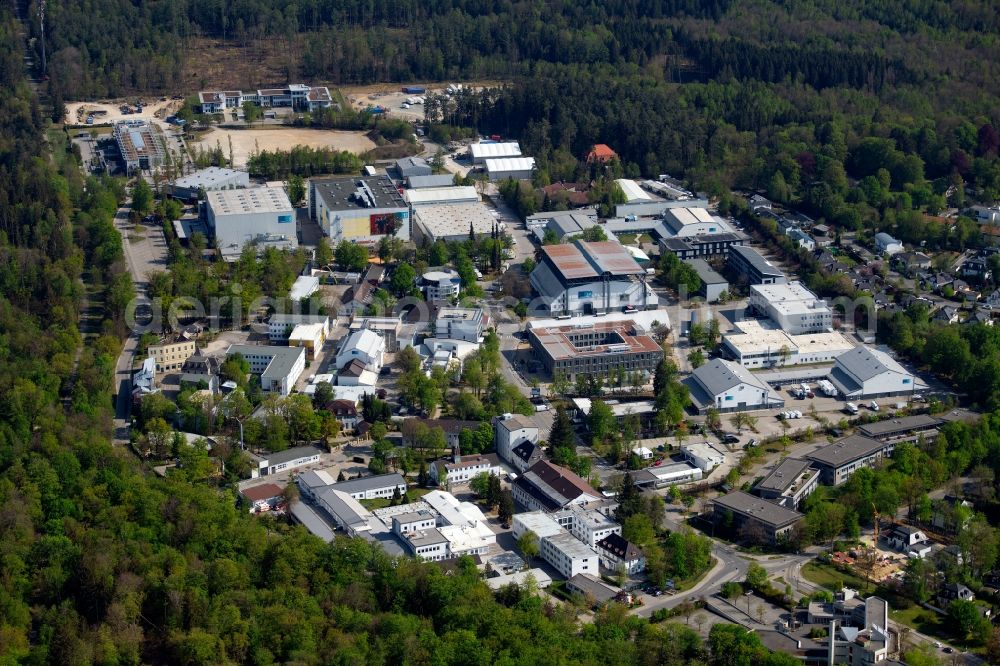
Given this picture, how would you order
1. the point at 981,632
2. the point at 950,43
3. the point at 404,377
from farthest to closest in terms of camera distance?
the point at 950,43
the point at 404,377
the point at 981,632

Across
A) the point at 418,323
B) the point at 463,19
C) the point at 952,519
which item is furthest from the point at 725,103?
the point at 952,519

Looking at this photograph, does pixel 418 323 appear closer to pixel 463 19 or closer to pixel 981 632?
pixel 981 632

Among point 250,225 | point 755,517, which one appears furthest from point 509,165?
point 755,517

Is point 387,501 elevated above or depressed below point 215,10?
below

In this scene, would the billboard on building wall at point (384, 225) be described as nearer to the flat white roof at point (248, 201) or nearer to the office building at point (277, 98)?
the flat white roof at point (248, 201)

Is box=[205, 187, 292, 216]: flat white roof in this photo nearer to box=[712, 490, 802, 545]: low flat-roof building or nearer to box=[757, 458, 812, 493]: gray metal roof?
box=[757, 458, 812, 493]: gray metal roof

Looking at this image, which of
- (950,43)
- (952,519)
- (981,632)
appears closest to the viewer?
(981,632)

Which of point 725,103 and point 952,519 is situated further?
point 725,103
